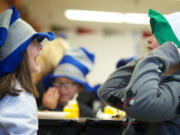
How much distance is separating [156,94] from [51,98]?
38.5 inches

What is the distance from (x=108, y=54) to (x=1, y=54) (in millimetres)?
3921

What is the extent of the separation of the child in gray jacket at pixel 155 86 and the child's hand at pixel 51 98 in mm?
718

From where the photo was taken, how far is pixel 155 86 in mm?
754

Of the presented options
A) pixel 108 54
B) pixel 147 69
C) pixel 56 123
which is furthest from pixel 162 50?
pixel 108 54

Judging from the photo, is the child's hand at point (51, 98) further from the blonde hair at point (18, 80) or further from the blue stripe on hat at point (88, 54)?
the blonde hair at point (18, 80)

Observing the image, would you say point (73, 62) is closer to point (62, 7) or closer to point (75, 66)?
point (75, 66)

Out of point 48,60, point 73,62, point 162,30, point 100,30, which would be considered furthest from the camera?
point 100,30

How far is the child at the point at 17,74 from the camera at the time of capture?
842mm

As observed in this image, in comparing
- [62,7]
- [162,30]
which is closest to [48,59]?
[162,30]

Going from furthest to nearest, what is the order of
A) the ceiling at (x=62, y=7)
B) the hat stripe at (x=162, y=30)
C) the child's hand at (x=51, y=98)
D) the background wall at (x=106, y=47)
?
the background wall at (x=106, y=47)
the ceiling at (x=62, y=7)
the child's hand at (x=51, y=98)
the hat stripe at (x=162, y=30)

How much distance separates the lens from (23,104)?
2.86ft

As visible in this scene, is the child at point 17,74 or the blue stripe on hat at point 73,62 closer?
the child at point 17,74

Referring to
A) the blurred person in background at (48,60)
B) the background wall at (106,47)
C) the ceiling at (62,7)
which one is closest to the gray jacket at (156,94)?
the blurred person in background at (48,60)

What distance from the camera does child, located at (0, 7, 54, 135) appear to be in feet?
2.76
